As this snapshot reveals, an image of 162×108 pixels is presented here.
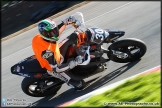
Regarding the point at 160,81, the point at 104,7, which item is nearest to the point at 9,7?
the point at 104,7

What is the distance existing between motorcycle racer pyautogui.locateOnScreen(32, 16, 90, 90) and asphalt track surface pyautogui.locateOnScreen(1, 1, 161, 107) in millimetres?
783

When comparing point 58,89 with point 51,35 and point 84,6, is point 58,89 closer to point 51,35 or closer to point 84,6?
point 51,35

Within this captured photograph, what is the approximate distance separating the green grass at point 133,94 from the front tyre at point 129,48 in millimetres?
906

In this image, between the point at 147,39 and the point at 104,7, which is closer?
the point at 147,39

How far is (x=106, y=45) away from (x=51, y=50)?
1.46m

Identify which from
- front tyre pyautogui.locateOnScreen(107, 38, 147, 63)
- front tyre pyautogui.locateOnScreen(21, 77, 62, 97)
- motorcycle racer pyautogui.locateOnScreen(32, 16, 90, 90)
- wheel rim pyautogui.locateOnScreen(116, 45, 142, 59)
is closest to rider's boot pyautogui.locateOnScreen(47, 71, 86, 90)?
motorcycle racer pyautogui.locateOnScreen(32, 16, 90, 90)

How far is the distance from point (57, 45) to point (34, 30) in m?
6.46

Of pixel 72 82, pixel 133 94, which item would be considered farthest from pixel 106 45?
pixel 133 94

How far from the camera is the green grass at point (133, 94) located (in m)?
5.36

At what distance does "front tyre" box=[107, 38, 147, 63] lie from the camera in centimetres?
746

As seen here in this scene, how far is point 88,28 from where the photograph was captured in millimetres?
7289

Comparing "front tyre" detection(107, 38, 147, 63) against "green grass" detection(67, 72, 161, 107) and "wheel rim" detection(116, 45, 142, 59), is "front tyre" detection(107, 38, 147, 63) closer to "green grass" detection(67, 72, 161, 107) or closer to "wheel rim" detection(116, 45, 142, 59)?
"wheel rim" detection(116, 45, 142, 59)

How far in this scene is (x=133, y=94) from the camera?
5770 mm

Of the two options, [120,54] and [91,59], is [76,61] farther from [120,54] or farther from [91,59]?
[120,54]
